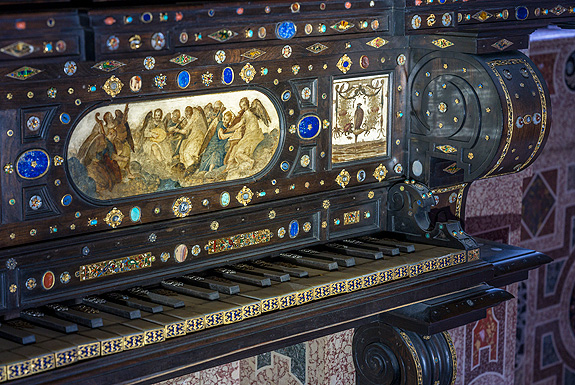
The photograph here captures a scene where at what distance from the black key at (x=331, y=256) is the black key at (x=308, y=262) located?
57 mm

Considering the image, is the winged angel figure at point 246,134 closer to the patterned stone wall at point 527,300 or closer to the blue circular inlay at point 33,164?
the blue circular inlay at point 33,164

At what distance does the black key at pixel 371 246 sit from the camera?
15.9 feet

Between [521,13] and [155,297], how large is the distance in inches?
91.5

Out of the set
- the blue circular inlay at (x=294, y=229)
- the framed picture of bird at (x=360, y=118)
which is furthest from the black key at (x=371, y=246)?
the framed picture of bird at (x=360, y=118)

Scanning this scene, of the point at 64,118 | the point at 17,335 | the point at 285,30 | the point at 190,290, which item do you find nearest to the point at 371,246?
the point at 190,290

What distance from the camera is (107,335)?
374 centimetres

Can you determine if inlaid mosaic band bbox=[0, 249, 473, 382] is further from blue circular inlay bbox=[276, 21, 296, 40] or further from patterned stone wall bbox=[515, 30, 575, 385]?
patterned stone wall bbox=[515, 30, 575, 385]

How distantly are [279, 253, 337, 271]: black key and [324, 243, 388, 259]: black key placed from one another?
0.22m

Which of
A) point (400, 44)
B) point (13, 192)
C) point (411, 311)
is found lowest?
point (411, 311)

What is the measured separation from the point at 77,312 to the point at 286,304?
86 centimetres

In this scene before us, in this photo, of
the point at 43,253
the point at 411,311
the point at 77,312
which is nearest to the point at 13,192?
the point at 43,253

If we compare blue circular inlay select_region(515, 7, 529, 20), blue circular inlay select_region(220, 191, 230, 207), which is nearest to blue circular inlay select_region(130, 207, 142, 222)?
blue circular inlay select_region(220, 191, 230, 207)

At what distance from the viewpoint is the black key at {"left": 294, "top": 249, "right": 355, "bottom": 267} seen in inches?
183

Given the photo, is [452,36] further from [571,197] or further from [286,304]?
[571,197]
